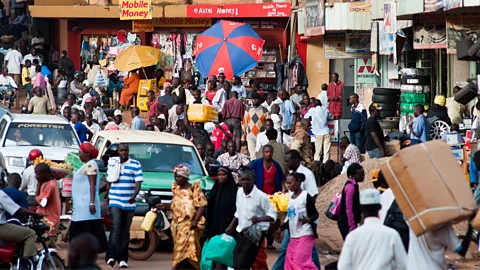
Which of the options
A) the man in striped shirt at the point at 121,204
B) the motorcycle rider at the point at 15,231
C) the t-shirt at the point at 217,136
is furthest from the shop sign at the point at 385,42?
the motorcycle rider at the point at 15,231

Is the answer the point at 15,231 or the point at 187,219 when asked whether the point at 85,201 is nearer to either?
the point at 187,219

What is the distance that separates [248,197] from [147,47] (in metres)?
23.2

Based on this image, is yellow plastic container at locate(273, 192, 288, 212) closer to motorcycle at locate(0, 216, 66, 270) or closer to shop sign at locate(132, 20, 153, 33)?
motorcycle at locate(0, 216, 66, 270)

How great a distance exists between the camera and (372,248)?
26.2 feet

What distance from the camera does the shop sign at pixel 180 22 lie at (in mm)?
35416

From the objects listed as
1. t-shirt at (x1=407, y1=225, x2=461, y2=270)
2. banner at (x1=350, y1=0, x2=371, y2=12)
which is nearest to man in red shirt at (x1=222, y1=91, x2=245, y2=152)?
banner at (x1=350, y1=0, x2=371, y2=12)

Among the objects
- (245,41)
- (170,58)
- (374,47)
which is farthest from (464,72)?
(170,58)

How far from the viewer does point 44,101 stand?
82.4ft

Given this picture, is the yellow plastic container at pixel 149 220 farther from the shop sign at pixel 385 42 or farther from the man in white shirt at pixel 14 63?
the man in white shirt at pixel 14 63

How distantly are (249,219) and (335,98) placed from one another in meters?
16.6

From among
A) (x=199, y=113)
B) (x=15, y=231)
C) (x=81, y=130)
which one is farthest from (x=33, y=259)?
(x=199, y=113)

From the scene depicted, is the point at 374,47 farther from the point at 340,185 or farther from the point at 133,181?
the point at 133,181

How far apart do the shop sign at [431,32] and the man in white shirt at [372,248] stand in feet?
46.7

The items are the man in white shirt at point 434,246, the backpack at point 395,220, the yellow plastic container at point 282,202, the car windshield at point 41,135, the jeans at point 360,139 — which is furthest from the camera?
the jeans at point 360,139
